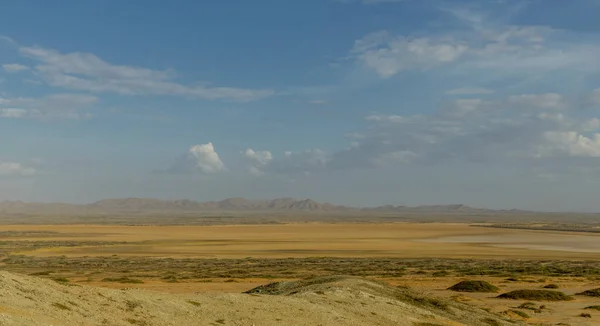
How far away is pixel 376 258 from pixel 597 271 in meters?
31.8

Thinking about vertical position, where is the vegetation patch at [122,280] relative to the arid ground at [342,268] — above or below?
above

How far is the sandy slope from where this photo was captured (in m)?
21.1

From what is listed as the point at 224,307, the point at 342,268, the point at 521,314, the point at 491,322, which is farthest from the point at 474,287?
the point at 224,307

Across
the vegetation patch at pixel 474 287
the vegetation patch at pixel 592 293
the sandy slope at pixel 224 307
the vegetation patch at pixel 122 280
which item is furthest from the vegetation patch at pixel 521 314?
the vegetation patch at pixel 122 280

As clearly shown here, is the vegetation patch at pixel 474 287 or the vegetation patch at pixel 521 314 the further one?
the vegetation patch at pixel 474 287

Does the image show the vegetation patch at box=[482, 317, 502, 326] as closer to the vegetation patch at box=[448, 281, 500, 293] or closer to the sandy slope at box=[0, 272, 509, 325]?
the sandy slope at box=[0, 272, 509, 325]

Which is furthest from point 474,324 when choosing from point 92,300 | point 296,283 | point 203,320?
point 92,300

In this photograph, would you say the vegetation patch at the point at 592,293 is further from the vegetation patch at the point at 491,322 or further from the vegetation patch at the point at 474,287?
the vegetation patch at the point at 491,322

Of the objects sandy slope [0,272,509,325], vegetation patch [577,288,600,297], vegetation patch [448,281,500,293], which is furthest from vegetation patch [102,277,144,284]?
vegetation patch [577,288,600,297]

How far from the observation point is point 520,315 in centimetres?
3947

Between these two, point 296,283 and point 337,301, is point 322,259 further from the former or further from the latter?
point 337,301

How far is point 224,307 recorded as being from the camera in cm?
2728

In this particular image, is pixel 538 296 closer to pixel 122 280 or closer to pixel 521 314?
pixel 521 314

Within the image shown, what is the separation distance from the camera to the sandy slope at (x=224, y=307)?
21.1m
